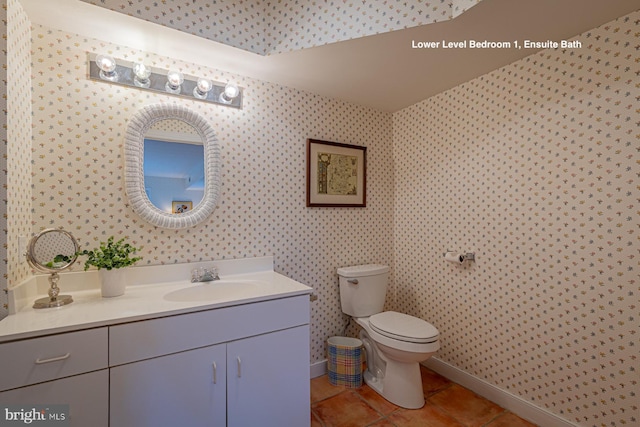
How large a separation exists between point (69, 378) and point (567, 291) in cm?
234

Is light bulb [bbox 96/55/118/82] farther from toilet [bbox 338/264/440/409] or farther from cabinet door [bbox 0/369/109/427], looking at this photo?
toilet [bbox 338/264/440/409]

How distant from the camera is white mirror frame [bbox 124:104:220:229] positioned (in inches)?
63.0

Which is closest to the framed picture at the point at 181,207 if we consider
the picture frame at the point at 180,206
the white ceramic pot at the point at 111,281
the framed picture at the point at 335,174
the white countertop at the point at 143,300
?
the picture frame at the point at 180,206

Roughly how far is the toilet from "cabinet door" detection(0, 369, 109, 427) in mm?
1478

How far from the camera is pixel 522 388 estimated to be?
1.77 metres

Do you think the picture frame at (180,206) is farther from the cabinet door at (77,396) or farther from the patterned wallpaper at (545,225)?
the patterned wallpaper at (545,225)

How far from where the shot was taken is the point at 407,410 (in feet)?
6.07

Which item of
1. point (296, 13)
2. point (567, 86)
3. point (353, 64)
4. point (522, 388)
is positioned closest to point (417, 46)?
point (353, 64)

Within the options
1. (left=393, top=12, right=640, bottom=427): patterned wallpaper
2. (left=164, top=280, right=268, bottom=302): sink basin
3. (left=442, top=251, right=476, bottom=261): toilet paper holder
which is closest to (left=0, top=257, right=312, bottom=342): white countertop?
(left=164, top=280, right=268, bottom=302): sink basin

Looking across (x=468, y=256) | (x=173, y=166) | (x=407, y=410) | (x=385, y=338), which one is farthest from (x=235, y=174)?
(x=407, y=410)

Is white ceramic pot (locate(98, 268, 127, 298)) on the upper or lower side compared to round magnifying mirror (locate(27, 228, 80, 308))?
lower

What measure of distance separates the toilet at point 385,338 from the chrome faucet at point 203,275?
3.14 feet

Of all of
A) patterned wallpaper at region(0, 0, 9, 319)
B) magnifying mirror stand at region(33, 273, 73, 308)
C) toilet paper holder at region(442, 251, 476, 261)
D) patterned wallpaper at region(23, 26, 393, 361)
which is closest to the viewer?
patterned wallpaper at region(0, 0, 9, 319)

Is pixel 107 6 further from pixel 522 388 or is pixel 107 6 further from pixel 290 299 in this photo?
pixel 522 388
